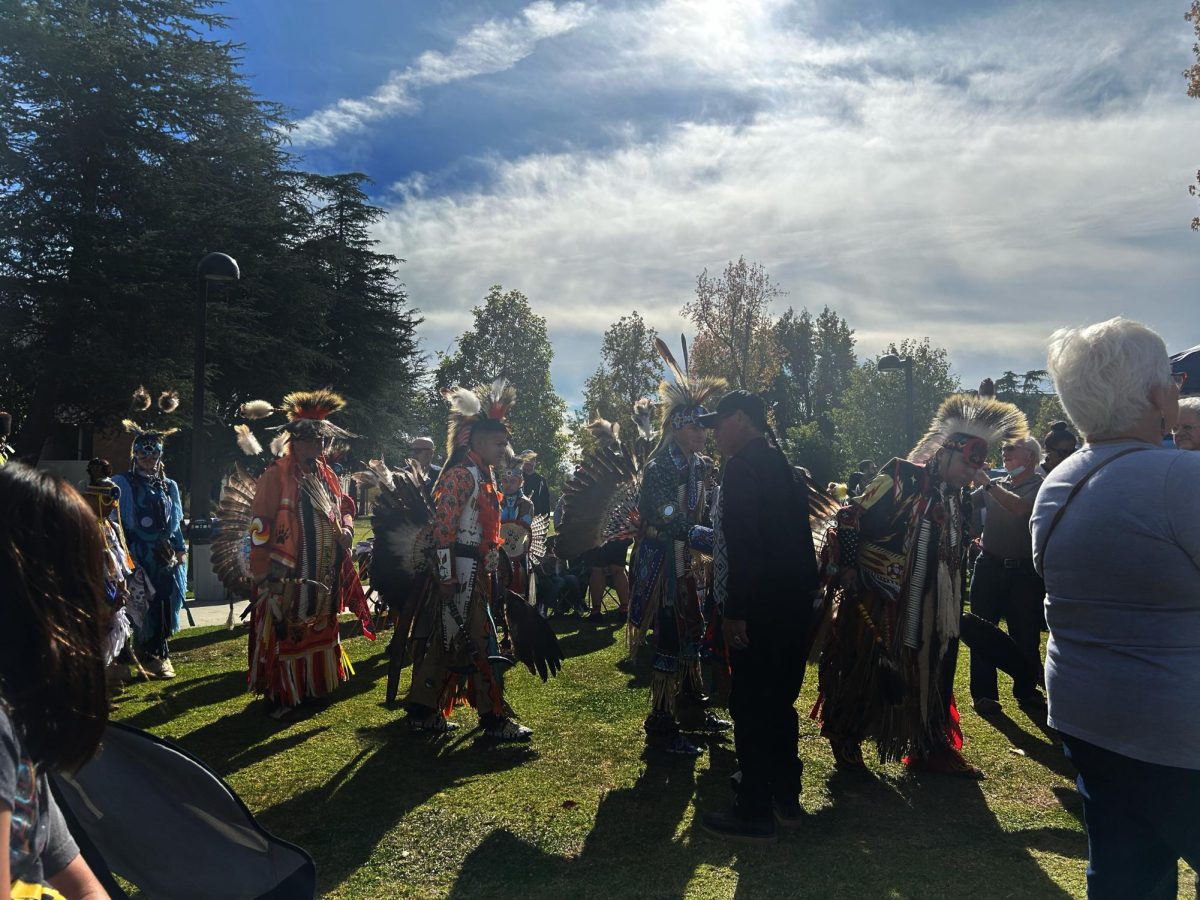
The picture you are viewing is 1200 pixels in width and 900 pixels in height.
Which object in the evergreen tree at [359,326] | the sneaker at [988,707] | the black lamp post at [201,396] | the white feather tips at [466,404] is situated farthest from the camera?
the evergreen tree at [359,326]

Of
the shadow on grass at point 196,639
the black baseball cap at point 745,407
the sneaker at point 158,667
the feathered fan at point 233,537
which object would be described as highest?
the black baseball cap at point 745,407

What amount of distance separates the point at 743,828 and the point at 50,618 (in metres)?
3.14

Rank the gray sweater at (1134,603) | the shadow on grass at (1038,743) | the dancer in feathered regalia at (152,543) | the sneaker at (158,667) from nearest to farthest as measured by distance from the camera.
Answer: the gray sweater at (1134,603) → the shadow on grass at (1038,743) → the sneaker at (158,667) → the dancer in feathered regalia at (152,543)

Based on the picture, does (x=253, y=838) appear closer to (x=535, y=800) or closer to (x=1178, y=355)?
(x=535, y=800)

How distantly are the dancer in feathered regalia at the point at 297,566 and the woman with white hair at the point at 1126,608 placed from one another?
4659 millimetres

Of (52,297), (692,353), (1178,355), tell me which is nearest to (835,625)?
Answer: (1178,355)

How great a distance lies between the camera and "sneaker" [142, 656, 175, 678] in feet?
22.1

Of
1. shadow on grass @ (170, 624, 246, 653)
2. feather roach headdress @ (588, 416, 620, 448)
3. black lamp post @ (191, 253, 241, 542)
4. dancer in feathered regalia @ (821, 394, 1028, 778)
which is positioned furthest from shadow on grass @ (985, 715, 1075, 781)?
black lamp post @ (191, 253, 241, 542)

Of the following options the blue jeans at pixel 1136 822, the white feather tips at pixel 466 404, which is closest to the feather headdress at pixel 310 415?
the white feather tips at pixel 466 404

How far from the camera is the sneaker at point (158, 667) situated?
22.1ft

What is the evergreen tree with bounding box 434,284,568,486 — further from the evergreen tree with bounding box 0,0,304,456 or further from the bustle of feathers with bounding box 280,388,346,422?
the bustle of feathers with bounding box 280,388,346,422

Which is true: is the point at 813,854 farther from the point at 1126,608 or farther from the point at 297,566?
the point at 297,566

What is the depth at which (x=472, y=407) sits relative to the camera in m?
5.18

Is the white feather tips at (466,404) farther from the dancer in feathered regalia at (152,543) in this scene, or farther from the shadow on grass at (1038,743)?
the shadow on grass at (1038,743)
